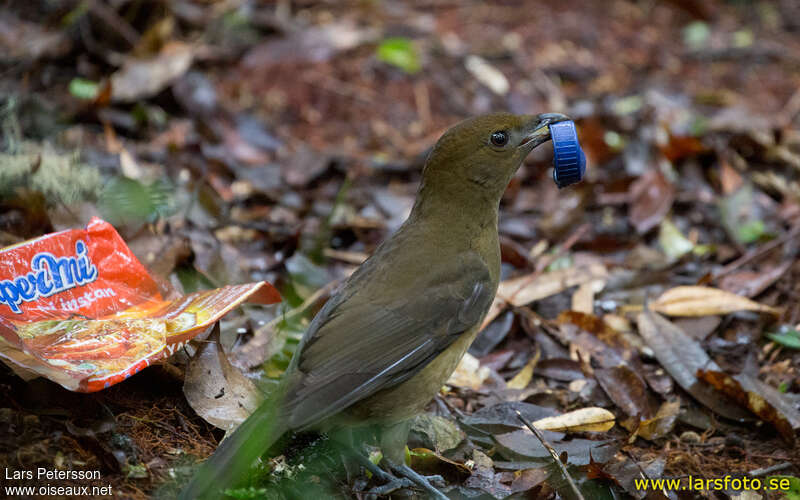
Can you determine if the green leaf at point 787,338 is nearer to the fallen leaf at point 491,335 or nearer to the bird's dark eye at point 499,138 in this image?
the fallen leaf at point 491,335

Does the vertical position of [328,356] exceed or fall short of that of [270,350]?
it exceeds it

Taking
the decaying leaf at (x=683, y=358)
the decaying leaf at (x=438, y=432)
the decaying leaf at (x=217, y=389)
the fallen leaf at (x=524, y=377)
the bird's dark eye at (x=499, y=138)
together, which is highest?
the bird's dark eye at (x=499, y=138)

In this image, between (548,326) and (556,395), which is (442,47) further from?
(556,395)

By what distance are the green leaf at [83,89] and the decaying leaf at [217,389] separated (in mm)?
3259

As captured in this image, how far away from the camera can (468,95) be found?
24.4ft

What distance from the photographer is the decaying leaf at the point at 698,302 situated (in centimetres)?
473

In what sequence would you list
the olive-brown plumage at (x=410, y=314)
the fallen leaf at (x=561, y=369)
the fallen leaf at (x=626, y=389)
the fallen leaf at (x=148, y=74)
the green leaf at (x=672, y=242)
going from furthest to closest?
the fallen leaf at (x=148, y=74) → the green leaf at (x=672, y=242) → the fallen leaf at (x=561, y=369) → the fallen leaf at (x=626, y=389) → the olive-brown plumage at (x=410, y=314)

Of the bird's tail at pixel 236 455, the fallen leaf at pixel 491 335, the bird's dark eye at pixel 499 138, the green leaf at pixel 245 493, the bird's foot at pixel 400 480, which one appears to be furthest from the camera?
the fallen leaf at pixel 491 335

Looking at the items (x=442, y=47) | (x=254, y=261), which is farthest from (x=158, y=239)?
(x=442, y=47)

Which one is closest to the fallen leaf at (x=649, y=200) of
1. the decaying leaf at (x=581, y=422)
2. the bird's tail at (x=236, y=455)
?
the decaying leaf at (x=581, y=422)

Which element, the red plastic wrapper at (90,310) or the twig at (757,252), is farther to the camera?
the twig at (757,252)

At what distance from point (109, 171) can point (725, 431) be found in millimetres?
3916

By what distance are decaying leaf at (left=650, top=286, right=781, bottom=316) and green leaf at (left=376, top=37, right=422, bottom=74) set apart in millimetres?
3598

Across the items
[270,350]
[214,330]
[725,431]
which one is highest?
[214,330]
